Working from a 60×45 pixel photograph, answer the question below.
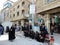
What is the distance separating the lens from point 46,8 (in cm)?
2505

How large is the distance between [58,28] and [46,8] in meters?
4.10

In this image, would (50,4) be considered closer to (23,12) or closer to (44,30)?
(44,30)

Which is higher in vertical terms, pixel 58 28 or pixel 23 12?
pixel 23 12

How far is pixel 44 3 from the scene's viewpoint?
26.3 m

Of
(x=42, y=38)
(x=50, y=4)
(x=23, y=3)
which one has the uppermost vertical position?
(x=23, y=3)

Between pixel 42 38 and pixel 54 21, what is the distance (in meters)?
14.4

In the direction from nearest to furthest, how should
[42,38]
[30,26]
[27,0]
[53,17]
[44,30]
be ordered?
[44,30] → [42,38] → [30,26] → [53,17] → [27,0]

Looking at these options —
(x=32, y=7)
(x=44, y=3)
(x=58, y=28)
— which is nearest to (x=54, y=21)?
(x=58, y=28)

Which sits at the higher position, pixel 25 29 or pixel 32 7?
pixel 32 7

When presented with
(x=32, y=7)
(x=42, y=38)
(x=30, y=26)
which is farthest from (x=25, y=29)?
(x=42, y=38)

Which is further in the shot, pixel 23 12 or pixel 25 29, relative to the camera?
pixel 23 12

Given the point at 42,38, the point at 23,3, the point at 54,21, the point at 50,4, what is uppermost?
the point at 23,3

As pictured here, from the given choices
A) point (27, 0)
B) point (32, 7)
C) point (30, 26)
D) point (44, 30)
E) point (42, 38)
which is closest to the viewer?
point (44, 30)

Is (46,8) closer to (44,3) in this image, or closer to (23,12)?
(44,3)
